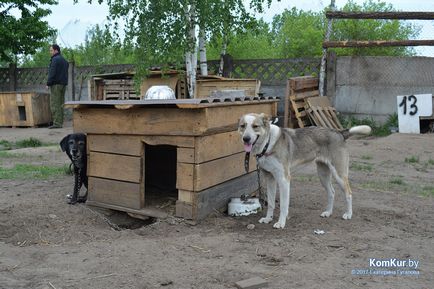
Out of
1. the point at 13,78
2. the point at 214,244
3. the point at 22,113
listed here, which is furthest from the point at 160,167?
the point at 13,78

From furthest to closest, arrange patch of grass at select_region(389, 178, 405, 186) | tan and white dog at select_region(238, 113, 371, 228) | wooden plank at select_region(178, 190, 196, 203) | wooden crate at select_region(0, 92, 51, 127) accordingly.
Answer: wooden crate at select_region(0, 92, 51, 127)
patch of grass at select_region(389, 178, 405, 186)
wooden plank at select_region(178, 190, 196, 203)
tan and white dog at select_region(238, 113, 371, 228)

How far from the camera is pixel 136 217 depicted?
5.45 m

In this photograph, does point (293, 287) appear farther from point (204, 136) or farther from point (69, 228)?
point (69, 228)

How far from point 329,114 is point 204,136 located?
7.27 metres

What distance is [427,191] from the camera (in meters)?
6.71

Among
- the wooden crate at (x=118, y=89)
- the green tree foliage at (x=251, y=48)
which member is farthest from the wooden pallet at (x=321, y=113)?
the wooden crate at (x=118, y=89)

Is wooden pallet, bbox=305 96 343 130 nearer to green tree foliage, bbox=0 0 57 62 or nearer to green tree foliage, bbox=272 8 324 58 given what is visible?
green tree foliage, bbox=272 8 324 58

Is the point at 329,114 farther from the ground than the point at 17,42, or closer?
closer

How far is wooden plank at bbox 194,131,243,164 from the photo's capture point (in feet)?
16.1

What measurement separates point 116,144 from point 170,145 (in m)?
0.61

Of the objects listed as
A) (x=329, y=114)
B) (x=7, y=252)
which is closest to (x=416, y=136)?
(x=329, y=114)

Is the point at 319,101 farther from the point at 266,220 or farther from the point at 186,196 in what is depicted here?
the point at 186,196

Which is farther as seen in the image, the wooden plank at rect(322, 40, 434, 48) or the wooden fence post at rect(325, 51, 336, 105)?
the wooden fence post at rect(325, 51, 336, 105)

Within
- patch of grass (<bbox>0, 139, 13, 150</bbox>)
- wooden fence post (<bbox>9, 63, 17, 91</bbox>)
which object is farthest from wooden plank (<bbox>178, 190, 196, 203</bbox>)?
wooden fence post (<bbox>9, 63, 17, 91</bbox>)
